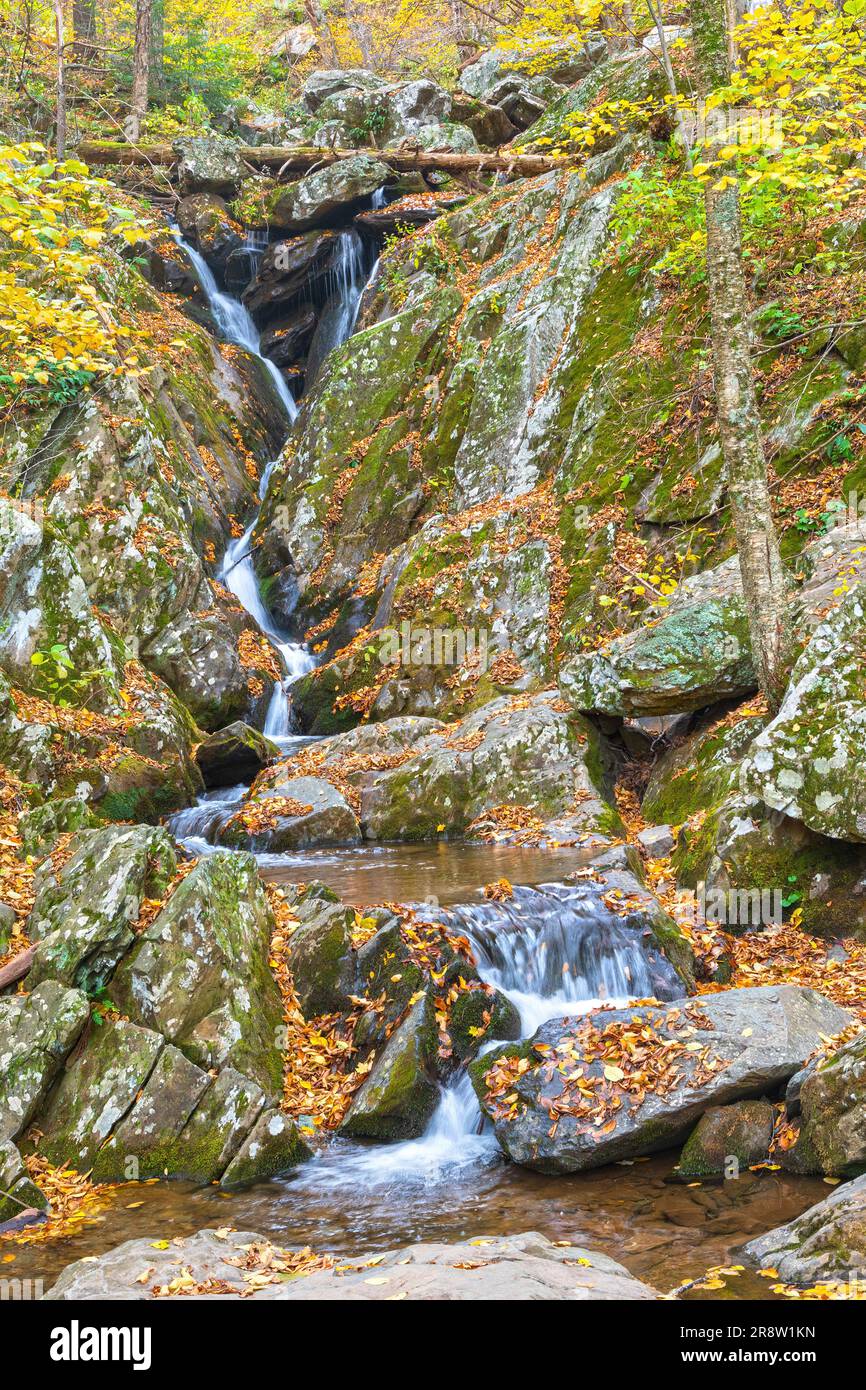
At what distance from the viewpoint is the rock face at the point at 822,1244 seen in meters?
3.40

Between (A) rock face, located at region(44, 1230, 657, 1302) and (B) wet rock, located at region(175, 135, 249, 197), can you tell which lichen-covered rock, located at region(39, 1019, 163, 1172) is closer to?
(A) rock face, located at region(44, 1230, 657, 1302)

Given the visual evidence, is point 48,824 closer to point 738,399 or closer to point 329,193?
point 738,399

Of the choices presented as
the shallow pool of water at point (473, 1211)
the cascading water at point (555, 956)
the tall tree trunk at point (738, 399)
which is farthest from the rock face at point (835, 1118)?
the tall tree trunk at point (738, 399)

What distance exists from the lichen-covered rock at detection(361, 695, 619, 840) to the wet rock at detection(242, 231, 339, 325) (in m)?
14.3

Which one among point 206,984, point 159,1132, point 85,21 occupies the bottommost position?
point 159,1132

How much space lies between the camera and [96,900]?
615cm

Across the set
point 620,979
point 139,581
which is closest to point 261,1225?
point 620,979

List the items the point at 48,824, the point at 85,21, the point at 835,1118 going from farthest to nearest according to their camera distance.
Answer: the point at 85,21 < the point at 48,824 < the point at 835,1118

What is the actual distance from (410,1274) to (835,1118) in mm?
2343

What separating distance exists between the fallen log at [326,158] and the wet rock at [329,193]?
0.53 metres

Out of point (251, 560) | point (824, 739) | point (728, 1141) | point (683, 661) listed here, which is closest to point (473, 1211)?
point (728, 1141)

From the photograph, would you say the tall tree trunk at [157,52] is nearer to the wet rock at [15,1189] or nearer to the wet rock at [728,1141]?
the wet rock at [15,1189]

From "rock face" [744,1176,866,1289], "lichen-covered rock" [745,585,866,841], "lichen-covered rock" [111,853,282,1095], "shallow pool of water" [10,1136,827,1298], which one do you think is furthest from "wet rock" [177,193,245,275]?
"rock face" [744,1176,866,1289]
